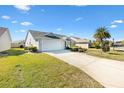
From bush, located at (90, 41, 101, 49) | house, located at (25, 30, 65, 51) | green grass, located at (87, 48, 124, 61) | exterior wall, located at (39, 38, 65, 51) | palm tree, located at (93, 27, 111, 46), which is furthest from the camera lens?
exterior wall, located at (39, 38, 65, 51)

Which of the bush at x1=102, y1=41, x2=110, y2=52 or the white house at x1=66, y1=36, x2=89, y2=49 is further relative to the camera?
the bush at x1=102, y1=41, x2=110, y2=52

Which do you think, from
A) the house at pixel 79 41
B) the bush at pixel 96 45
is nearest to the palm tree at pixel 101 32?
the bush at pixel 96 45

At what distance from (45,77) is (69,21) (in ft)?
9.77

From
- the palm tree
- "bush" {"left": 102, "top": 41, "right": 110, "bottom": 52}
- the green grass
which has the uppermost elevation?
the palm tree

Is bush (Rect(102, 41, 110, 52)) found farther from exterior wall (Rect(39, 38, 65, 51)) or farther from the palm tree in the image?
exterior wall (Rect(39, 38, 65, 51))

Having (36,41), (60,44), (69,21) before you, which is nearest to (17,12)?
(69,21)

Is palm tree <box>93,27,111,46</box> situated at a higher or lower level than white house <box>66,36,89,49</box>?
higher

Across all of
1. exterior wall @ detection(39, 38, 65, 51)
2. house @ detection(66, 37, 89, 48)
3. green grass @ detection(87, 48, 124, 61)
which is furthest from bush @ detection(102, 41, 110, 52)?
exterior wall @ detection(39, 38, 65, 51)

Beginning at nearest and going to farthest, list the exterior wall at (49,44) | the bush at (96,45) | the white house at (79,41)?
the white house at (79,41), the bush at (96,45), the exterior wall at (49,44)

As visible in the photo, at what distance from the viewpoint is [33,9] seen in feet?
19.3

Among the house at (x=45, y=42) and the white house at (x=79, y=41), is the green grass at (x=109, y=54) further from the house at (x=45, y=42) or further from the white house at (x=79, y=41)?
the house at (x=45, y=42)

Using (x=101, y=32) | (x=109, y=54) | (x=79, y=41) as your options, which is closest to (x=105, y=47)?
(x=109, y=54)

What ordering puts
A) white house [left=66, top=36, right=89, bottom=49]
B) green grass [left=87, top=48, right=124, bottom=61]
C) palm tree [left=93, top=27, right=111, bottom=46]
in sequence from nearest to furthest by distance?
palm tree [left=93, top=27, right=111, bottom=46] < white house [left=66, top=36, right=89, bottom=49] < green grass [left=87, top=48, right=124, bottom=61]
